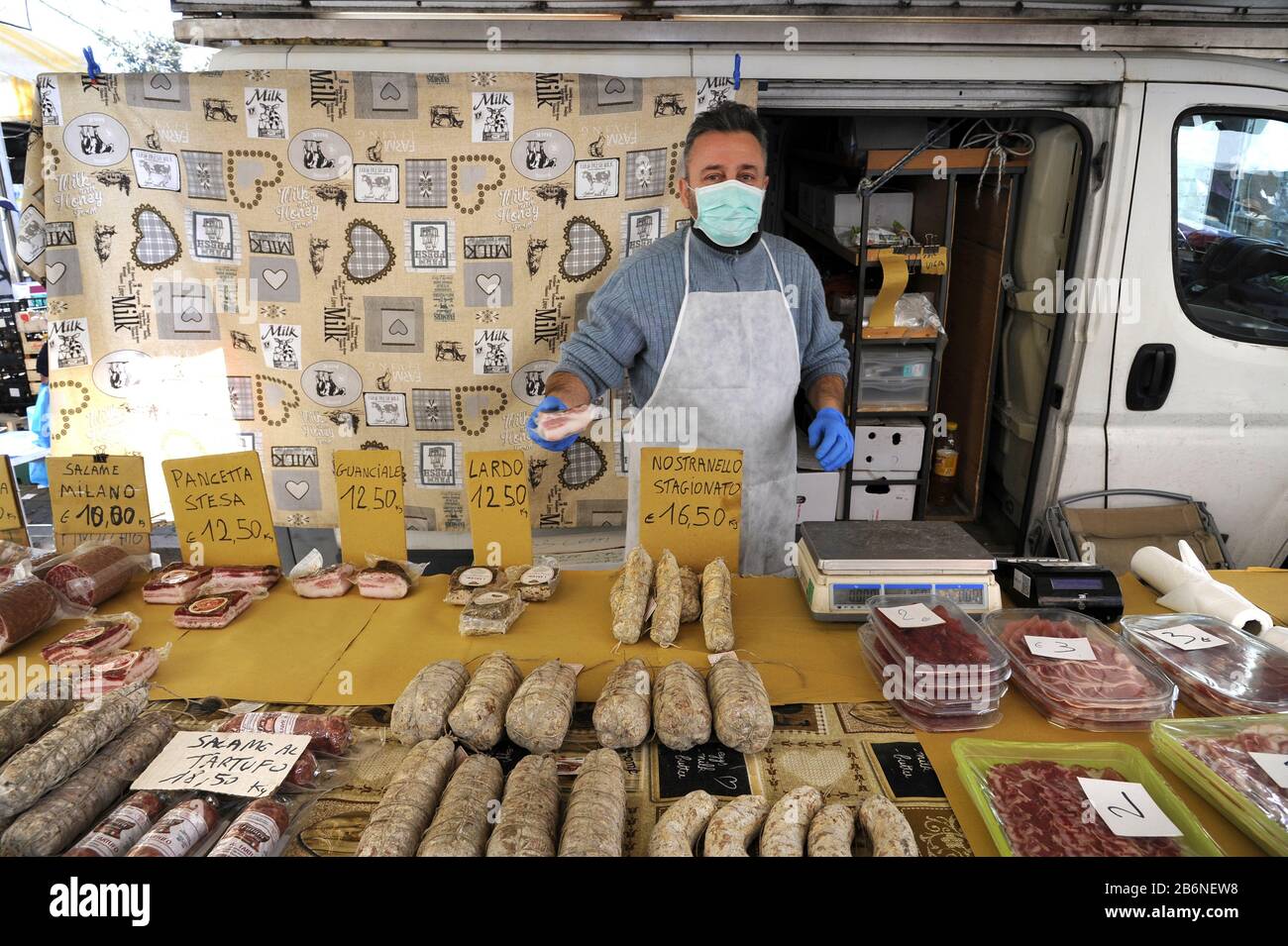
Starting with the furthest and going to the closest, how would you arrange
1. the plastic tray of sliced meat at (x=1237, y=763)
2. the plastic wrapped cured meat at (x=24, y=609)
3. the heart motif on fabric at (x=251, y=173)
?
the heart motif on fabric at (x=251, y=173), the plastic wrapped cured meat at (x=24, y=609), the plastic tray of sliced meat at (x=1237, y=763)

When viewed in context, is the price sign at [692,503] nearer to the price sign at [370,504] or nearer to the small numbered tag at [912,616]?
the small numbered tag at [912,616]

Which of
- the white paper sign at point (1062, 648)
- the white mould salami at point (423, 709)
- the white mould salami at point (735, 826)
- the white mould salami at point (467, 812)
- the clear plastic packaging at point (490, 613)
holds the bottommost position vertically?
the white mould salami at point (735, 826)

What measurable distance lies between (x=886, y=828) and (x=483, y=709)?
34.4 inches

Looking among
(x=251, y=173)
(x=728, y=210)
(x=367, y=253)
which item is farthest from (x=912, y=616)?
(x=251, y=173)

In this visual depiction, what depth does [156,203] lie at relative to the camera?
407cm

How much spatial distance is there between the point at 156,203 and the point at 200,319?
2.07 ft

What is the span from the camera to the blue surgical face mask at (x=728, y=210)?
9.62 feet

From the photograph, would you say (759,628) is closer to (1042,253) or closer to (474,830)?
(474,830)

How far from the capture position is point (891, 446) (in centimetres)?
512

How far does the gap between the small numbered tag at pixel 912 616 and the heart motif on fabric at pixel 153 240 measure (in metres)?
4.15

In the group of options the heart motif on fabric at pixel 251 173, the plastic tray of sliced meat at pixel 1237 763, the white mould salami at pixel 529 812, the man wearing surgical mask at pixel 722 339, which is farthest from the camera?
the heart motif on fabric at pixel 251 173

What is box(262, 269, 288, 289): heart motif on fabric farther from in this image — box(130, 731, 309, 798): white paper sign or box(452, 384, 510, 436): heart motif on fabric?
box(130, 731, 309, 798): white paper sign

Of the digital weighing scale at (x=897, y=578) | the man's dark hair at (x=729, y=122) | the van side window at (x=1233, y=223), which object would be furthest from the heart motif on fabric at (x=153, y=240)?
the van side window at (x=1233, y=223)
